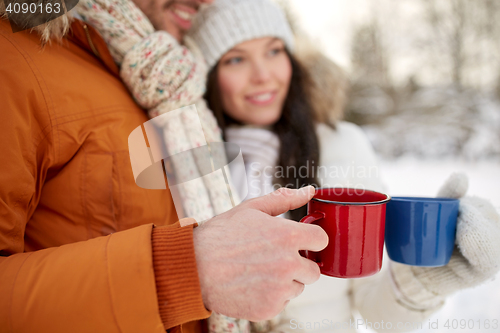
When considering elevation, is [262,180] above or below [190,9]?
below

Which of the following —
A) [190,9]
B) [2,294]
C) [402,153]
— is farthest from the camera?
[402,153]

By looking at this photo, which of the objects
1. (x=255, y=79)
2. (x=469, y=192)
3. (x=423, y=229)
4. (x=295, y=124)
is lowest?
(x=469, y=192)

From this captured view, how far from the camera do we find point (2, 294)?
542 mm

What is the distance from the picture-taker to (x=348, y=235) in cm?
68

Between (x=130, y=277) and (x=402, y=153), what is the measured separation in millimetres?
7301

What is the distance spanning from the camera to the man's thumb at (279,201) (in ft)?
2.21

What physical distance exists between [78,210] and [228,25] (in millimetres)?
1000

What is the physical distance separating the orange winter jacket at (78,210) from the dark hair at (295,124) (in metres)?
0.58

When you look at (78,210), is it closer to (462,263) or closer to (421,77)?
(462,263)

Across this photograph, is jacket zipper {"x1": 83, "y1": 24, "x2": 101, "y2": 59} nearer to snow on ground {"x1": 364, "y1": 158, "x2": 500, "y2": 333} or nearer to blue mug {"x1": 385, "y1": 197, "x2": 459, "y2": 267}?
blue mug {"x1": 385, "y1": 197, "x2": 459, "y2": 267}

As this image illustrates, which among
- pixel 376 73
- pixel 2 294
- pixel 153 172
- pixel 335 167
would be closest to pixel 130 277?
pixel 2 294

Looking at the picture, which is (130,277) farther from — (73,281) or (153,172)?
(153,172)

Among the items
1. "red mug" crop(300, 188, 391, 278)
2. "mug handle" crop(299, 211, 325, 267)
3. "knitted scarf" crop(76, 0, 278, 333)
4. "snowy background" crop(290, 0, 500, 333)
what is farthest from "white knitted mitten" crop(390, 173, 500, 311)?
"snowy background" crop(290, 0, 500, 333)

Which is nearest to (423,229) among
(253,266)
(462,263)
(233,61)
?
(462,263)
